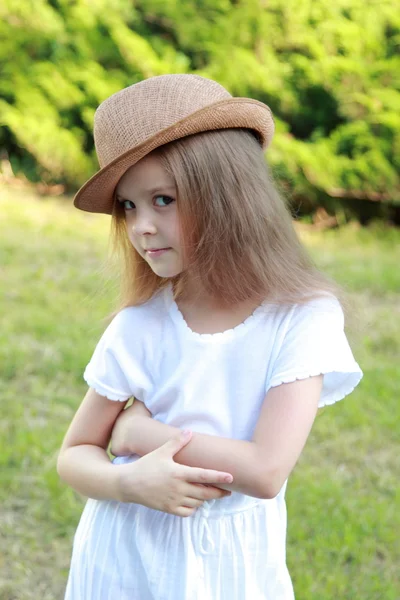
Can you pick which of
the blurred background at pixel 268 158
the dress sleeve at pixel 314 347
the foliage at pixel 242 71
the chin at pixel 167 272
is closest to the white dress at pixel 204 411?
the dress sleeve at pixel 314 347

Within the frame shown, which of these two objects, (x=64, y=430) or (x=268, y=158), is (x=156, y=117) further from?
(x=268, y=158)

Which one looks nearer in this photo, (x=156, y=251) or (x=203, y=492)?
(x=203, y=492)

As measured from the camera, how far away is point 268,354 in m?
1.53

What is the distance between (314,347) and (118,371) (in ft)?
1.31

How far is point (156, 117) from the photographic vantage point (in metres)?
1.46

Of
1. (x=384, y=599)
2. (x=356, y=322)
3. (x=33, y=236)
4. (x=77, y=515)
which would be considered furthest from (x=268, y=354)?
(x=33, y=236)

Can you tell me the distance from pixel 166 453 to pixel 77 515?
168 centimetres

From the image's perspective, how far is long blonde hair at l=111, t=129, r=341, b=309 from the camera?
1495 mm

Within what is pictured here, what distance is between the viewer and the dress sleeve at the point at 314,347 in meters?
1.46

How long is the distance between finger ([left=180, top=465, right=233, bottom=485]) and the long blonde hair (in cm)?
36

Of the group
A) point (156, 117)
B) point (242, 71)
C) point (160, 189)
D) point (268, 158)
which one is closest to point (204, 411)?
point (160, 189)

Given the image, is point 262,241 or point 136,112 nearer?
point 136,112

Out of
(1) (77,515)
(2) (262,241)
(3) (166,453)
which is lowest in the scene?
(1) (77,515)

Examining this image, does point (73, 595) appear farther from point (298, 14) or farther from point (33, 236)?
point (298, 14)
